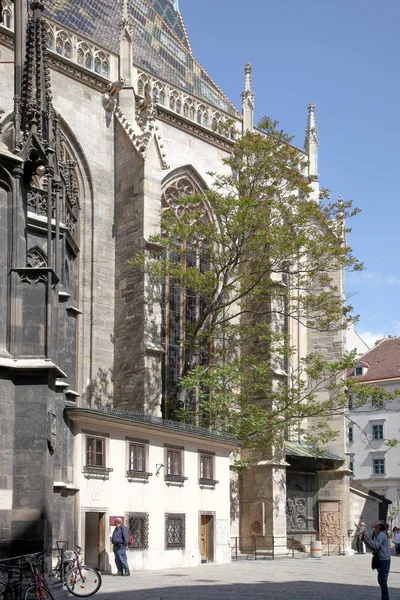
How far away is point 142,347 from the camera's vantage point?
26.6m

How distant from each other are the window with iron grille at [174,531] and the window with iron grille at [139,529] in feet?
2.75

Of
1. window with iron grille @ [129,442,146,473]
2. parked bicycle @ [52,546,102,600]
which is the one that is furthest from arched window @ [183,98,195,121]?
parked bicycle @ [52,546,102,600]

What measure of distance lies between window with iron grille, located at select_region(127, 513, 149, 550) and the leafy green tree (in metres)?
6.21

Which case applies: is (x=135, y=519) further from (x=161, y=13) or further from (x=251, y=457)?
(x=161, y=13)

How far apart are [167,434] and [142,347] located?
15.7ft

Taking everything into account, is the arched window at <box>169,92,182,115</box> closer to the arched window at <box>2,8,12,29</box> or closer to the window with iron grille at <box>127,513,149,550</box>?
the arched window at <box>2,8,12,29</box>

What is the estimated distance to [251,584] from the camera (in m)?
18.1

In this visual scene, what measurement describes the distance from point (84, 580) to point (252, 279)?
15547 mm

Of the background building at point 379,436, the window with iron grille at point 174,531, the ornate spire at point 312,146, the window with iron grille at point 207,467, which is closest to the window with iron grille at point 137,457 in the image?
the window with iron grille at point 174,531

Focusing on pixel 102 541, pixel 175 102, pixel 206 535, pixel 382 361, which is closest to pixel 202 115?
pixel 175 102

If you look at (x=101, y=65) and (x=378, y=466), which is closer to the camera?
(x=101, y=65)

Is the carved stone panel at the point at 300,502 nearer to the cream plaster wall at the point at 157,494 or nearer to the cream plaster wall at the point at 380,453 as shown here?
the cream plaster wall at the point at 157,494

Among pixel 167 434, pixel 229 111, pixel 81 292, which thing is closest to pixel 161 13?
pixel 229 111

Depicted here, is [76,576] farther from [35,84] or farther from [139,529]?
[35,84]
